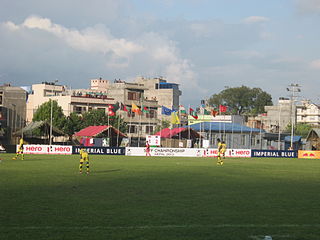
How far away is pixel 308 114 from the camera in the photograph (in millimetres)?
175250

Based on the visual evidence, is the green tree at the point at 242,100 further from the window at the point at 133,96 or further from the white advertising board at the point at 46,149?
the white advertising board at the point at 46,149

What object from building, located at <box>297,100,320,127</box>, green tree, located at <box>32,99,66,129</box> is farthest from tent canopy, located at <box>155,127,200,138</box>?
building, located at <box>297,100,320,127</box>

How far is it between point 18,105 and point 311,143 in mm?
61334

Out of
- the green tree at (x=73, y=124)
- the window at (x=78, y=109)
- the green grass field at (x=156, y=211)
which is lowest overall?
the green grass field at (x=156, y=211)

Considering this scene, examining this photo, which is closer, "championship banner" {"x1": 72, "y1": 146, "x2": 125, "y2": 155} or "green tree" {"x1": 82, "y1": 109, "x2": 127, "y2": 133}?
"championship banner" {"x1": 72, "y1": 146, "x2": 125, "y2": 155}

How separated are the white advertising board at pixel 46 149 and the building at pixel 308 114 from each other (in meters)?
124

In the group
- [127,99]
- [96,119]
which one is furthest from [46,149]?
[127,99]

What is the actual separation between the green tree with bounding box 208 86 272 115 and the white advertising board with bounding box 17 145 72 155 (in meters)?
107

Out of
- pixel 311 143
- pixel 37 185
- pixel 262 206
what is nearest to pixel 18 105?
pixel 311 143

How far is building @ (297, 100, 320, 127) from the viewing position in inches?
6816

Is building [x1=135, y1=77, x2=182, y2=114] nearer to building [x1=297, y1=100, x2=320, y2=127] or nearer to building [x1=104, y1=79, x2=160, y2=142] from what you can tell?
building [x1=104, y1=79, x2=160, y2=142]

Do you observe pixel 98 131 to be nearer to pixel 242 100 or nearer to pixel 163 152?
pixel 163 152

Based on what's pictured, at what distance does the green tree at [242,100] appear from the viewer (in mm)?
168750

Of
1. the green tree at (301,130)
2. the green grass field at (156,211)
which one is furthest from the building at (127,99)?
the green grass field at (156,211)
